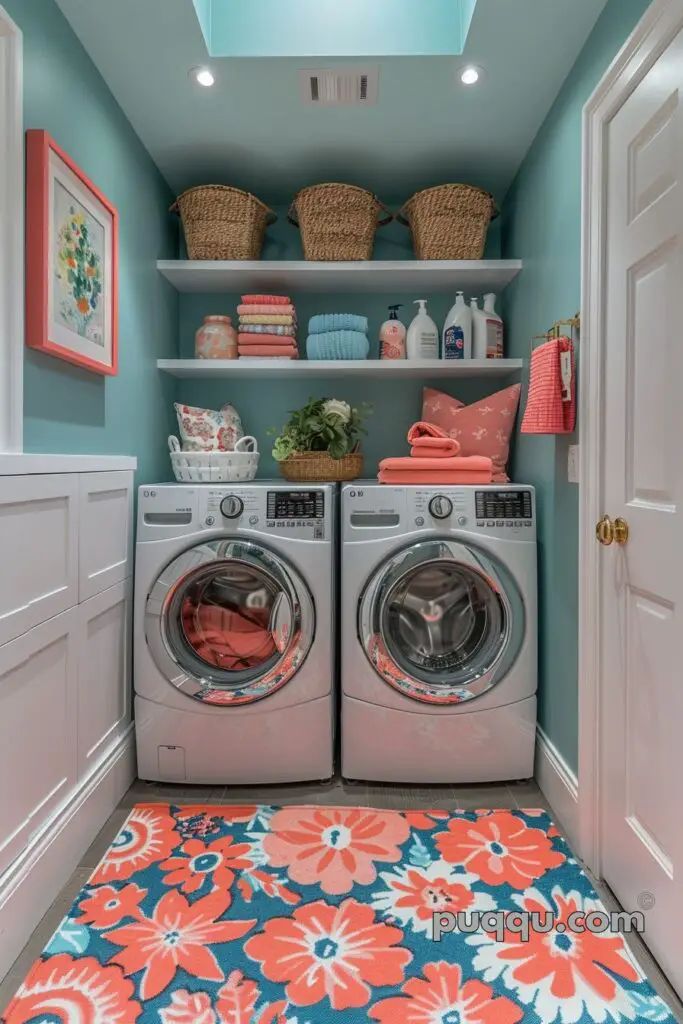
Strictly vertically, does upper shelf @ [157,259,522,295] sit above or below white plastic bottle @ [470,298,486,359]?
above

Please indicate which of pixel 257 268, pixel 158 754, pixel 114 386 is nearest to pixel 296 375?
pixel 257 268

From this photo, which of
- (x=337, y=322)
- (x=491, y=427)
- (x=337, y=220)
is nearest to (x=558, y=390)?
(x=491, y=427)

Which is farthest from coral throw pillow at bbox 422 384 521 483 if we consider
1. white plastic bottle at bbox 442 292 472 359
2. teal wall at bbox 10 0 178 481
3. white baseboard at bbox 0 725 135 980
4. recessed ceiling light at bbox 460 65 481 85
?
white baseboard at bbox 0 725 135 980

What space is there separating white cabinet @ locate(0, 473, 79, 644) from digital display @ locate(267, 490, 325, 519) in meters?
0.60

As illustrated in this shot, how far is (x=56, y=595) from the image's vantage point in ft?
4.87

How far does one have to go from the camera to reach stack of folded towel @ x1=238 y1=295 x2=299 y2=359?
7.62ft

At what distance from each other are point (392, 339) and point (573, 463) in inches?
39.8

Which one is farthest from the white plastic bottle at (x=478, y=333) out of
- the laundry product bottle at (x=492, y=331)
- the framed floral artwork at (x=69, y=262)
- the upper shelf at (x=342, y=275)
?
the framed floral artwork at (x=69, y=262)

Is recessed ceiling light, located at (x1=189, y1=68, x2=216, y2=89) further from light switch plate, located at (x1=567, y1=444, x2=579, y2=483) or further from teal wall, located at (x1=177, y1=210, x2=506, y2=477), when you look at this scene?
light switch plate, located at (x1=567, y1=444, x2=579, y2=483)

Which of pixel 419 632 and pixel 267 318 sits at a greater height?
pixel 267 318

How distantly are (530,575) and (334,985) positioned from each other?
1.23m

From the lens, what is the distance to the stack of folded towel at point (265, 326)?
2.32 m

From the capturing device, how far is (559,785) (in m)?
1.79

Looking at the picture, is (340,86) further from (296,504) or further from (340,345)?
(296,504)
